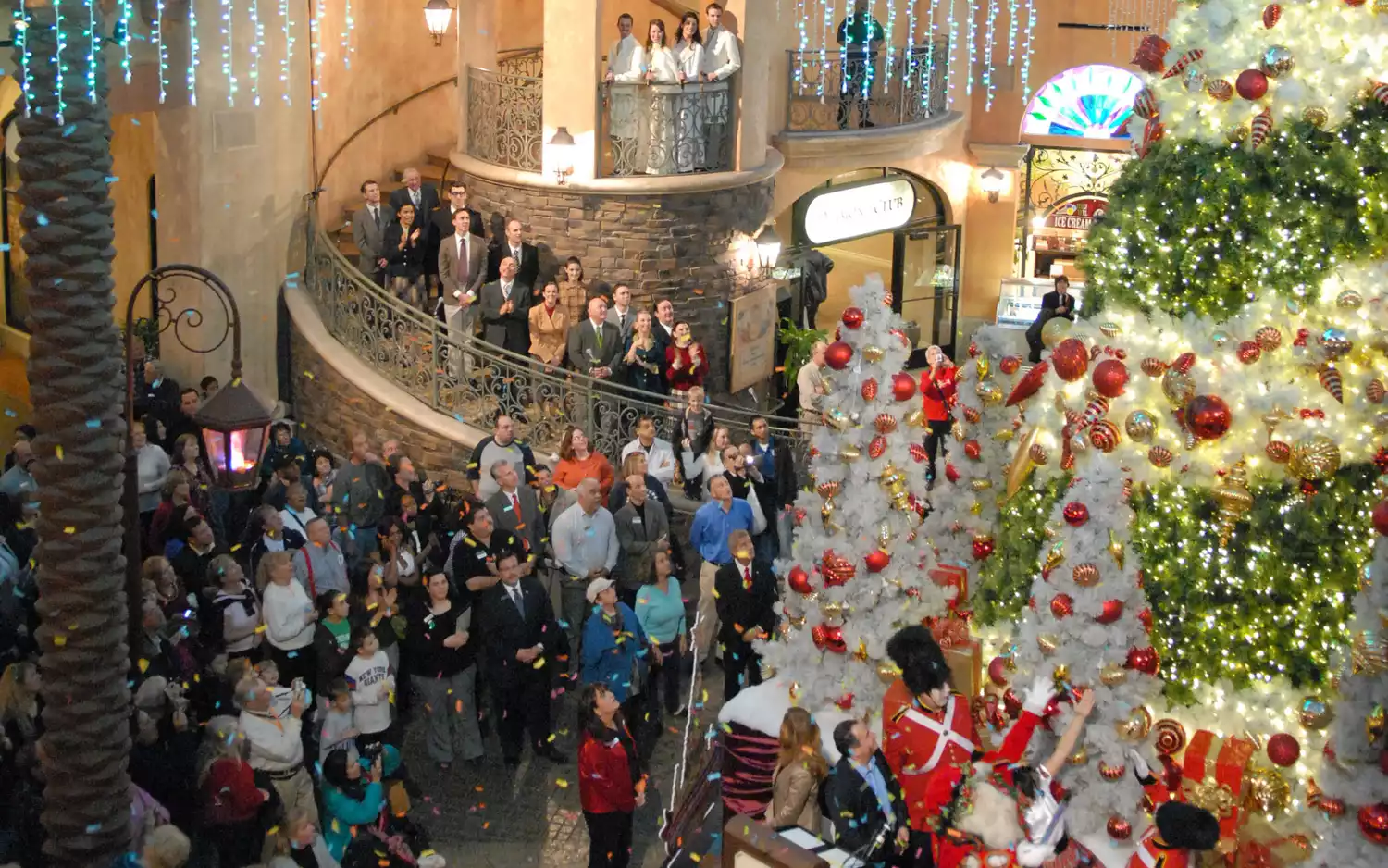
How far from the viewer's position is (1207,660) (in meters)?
10.4

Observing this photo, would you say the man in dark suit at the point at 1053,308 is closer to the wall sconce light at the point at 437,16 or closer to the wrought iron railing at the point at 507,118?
the wrought iron railing at the point at 507,118

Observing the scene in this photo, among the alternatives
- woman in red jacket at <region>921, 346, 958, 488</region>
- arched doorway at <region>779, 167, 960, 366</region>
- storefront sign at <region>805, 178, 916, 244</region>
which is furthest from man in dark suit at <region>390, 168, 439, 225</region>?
storefront sign at <region>805, 178, 916, 244</region>

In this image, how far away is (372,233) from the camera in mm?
17859

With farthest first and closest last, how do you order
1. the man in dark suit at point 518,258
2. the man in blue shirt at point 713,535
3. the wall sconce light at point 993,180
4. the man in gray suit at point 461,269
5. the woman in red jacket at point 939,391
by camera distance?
the wall sconce light at point 993,180 < the man in dark suit at point 518,258 < the man in gray suit at point 461,269 < the woman in red jacket at point 939,391 < the man in blue shirt at point 713,535

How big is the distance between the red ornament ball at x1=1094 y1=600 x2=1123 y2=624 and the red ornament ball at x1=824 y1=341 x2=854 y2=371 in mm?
2098

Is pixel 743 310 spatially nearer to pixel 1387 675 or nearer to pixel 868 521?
pixel 868 521

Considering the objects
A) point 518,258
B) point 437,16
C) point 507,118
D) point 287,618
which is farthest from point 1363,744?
point 437,16

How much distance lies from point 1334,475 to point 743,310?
10130 mm

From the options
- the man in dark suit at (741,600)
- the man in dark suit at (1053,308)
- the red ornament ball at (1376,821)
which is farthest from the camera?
the man in dark suit at (1053,308)

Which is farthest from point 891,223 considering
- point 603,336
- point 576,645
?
point 576,645

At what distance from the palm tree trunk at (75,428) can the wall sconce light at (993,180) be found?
17196mm

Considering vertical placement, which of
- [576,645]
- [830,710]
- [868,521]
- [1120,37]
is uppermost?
[1120,37]

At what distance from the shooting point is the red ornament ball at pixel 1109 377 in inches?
389

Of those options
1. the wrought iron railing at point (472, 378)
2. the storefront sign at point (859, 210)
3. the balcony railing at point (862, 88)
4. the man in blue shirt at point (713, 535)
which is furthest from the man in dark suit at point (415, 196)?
the man in blue shirt at point (713, 535)
